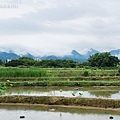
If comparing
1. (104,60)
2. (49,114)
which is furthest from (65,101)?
(104,60)

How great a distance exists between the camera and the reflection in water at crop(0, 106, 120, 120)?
14383 millimetres

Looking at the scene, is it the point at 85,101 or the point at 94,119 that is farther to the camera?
the point at 85,101

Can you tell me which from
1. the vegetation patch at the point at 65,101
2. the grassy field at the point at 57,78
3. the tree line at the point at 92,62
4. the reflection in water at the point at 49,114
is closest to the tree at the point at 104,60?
the tree line at the point at 92,62

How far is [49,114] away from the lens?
15.3 metres

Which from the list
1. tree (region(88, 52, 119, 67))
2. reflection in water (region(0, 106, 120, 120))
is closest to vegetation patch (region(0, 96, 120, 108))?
reflection in water (region(0, 106, 120, 120))

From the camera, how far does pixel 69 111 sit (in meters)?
16.1

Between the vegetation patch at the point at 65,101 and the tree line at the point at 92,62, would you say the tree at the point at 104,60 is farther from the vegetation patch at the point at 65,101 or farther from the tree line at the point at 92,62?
the vegetation patch at the point at 65,101

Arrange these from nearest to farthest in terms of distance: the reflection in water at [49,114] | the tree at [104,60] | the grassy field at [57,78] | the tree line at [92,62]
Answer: the reflection in water at [49,114] < the grassy field at [57,78] < the tree at [104,60] < the tree line at [92,62]

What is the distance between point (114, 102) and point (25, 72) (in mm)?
16070

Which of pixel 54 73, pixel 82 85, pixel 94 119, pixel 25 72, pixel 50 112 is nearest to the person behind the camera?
pixel 94 119

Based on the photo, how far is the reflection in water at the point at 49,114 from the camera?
1438 cm

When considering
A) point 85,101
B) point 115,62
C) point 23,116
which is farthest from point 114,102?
point 115,62

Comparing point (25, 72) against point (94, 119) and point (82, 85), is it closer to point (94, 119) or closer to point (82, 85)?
point (82, 85)

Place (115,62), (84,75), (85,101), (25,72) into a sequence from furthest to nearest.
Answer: (115,62)
(84,75)
(25,72)
(85,101)
